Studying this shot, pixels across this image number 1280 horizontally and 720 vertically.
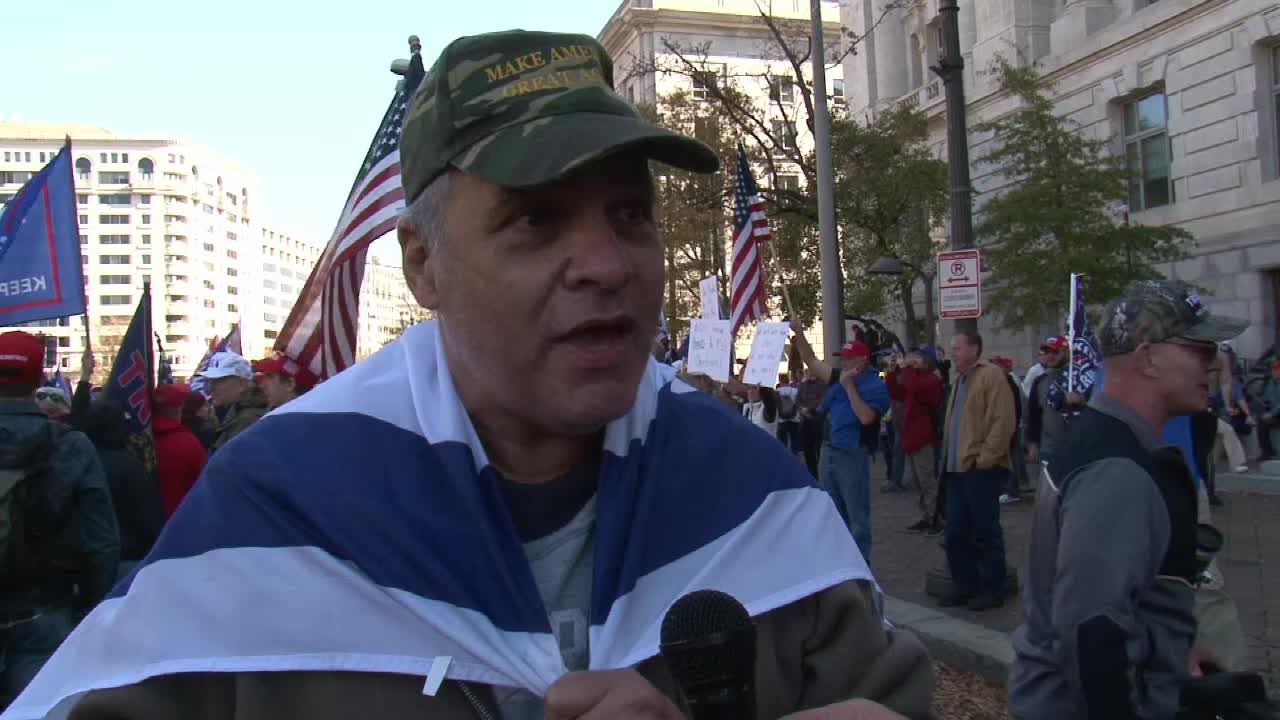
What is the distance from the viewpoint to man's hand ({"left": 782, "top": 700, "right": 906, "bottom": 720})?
1.25 meters

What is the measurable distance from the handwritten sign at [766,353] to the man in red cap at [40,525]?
23.6 ft

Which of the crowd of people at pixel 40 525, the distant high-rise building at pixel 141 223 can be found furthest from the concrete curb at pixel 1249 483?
the distant high-rise building at pixel 141 223

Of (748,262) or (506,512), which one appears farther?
(748,262)

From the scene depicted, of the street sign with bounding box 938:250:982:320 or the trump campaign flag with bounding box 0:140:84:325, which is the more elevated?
the trump campaign flag with bounding box 0:140:84:325

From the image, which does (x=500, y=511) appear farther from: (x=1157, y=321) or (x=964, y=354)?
(x=964, y=354)

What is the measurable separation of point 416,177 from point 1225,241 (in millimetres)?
22380

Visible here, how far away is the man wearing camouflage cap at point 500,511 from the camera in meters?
1.33

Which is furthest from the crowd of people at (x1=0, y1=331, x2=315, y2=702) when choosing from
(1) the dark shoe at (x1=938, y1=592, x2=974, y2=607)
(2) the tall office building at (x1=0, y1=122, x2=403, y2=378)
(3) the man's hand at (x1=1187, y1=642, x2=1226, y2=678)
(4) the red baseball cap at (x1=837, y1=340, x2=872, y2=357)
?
(2) the tall office building at (x1=0, y1=122, x2=403, y2=378)

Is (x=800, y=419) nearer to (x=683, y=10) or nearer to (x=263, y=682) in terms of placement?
(x=263, y=682)

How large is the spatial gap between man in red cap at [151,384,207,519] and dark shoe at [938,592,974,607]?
16.1ft

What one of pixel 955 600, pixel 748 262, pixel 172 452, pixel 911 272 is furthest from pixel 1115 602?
pixel 911 272

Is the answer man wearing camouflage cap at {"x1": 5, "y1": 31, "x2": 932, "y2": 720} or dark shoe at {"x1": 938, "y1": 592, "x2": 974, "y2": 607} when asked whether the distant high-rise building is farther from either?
man wearing camouflage cap at {"x1": 5, "y1": 31, "x2": 932, "y2": 720}

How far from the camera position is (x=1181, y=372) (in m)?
2.99

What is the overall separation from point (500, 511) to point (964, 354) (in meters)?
7.44
